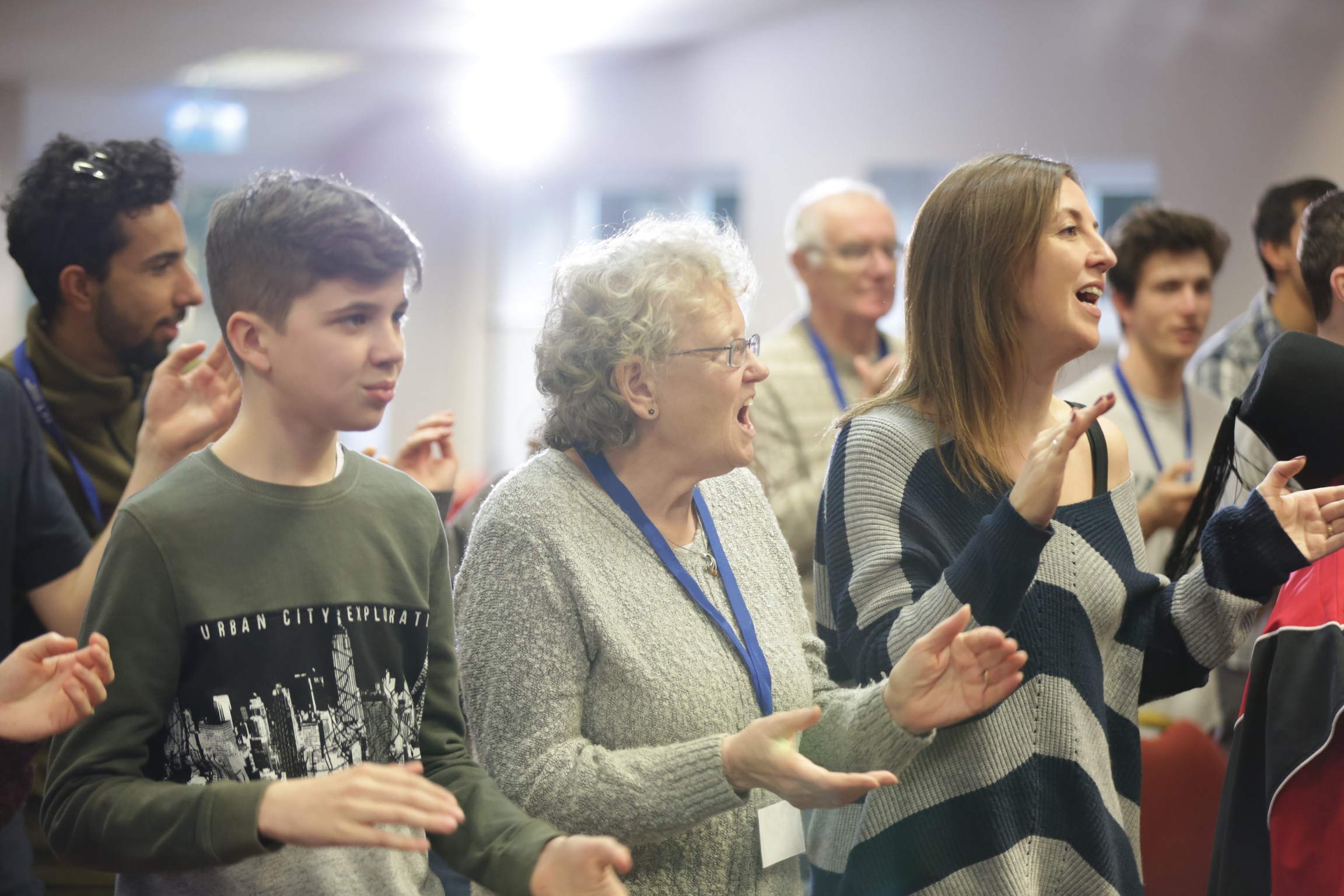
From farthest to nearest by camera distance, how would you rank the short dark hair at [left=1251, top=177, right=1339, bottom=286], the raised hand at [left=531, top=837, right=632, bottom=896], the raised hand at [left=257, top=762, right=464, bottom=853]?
the short dark hair at [left=1251, top=177, right=1339, bottom=286] → the raised hand at [left=531, top=837, right=632, bottom=896] → the raised hand at [left=257, top=762, right=464, bottom=853]

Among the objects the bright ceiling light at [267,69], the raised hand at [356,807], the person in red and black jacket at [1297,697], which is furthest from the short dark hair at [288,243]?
the bright ceiling light at [267,69]

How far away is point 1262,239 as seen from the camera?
3.13 m

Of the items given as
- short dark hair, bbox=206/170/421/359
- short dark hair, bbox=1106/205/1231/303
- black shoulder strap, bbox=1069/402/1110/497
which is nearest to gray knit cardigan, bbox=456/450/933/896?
short dark hair, bbox=206/170/421/359

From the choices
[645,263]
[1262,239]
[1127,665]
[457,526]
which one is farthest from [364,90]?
[1127,665]

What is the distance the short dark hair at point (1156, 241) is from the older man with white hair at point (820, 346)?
0.61 metres

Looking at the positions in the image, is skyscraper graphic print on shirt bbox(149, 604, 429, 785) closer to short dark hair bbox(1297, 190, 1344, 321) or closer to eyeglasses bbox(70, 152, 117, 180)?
eyeglasses bbox(70, 152, 117, 180)

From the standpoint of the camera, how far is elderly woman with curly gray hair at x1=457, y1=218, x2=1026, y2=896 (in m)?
1.35

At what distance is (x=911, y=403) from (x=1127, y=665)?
19.0 inches

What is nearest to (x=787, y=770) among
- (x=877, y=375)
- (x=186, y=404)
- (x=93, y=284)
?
(x=186, y=404)

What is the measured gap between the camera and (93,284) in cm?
186

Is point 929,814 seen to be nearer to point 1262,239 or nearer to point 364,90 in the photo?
point 1262,239

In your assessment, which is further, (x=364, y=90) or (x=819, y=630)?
(x=364, y=90)

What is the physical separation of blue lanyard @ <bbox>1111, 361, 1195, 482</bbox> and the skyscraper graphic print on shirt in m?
2.32

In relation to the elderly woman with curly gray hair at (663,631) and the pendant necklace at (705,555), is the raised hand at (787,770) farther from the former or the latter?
the pendant necklace at (705,555)
